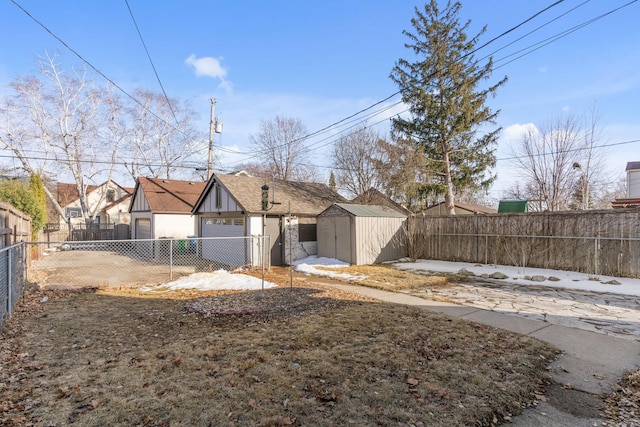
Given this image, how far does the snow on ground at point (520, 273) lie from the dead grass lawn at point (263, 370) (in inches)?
222

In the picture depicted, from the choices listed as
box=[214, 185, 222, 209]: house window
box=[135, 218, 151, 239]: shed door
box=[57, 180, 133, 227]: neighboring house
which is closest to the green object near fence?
box=[214, 185, 222, 209]: house window

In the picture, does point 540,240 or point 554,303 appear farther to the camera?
point 540,240

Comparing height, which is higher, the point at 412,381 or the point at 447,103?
the point at 447,103

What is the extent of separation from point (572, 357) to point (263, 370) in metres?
3.99

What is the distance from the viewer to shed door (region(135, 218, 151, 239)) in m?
20.3

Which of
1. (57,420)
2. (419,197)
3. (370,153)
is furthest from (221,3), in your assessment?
(370,153)

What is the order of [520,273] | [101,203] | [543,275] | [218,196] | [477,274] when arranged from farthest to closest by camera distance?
1. [101,203]
2. [218,196]
3. [477,274]
4. [520,273]
5. [543,275]

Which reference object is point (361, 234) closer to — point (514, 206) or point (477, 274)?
point (477, 274)

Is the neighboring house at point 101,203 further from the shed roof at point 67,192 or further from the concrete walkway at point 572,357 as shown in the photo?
the concrete walkway at point 572,357

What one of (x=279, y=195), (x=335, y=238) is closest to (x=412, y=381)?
(x=335, y=238)

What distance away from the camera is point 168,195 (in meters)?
20.3

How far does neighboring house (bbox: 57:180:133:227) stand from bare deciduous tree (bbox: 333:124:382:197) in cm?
2290

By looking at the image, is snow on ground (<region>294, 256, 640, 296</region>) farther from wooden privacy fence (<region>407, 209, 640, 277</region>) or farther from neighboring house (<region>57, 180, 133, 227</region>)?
neighboring house (<region>57, 180, 133, 227</region>)

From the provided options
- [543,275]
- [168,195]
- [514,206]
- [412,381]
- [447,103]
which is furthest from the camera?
[514,206]
